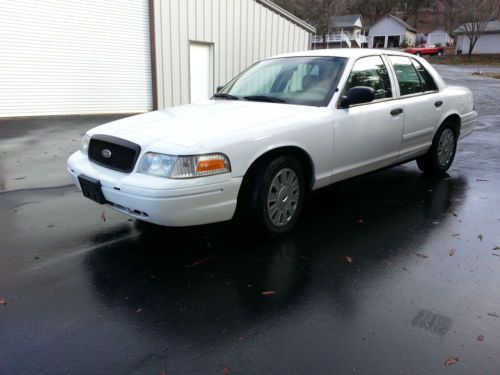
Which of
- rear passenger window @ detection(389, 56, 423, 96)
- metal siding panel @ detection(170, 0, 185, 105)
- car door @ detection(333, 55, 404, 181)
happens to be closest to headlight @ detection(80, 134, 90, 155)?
car door @ detection(333, 55, 404, 181)

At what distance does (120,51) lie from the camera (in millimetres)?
13312

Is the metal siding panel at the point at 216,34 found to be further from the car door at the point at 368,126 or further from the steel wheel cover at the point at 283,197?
the steel wheel cover at the point at 283,197

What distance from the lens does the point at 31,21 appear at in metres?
11.7

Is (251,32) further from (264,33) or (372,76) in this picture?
(372,76)

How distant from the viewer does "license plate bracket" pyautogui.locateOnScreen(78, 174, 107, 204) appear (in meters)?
3.73

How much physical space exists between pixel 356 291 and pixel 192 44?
12367 millimetres

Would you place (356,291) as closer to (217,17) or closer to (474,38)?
(217,17)

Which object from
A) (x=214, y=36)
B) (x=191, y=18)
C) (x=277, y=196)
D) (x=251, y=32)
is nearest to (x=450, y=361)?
(x=277, y=196)

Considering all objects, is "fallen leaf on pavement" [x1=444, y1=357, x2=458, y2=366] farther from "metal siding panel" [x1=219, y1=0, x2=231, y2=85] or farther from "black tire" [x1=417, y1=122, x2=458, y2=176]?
"metal siding panel" [x1=219, y1=0, x2=231, y2=85]

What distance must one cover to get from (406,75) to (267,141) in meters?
2.67

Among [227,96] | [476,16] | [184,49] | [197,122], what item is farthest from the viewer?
[476,16]

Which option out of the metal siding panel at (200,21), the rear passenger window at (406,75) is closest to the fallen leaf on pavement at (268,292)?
the rear passenger window at (406,75)

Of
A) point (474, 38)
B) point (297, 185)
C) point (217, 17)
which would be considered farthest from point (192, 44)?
point (474, 38)

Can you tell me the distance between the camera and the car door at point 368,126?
450cm
